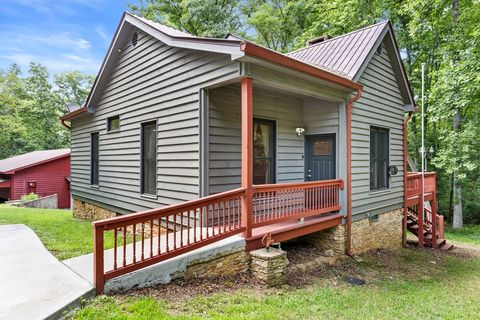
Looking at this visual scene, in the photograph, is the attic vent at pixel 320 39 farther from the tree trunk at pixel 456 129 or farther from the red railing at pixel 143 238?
the red railing at pixel 143 238

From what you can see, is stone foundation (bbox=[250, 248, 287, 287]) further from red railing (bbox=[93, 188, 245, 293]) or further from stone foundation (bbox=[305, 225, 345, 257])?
stone foundation (bbox=[305, 225, 345, 257])

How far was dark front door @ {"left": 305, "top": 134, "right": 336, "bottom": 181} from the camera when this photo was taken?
273 inches

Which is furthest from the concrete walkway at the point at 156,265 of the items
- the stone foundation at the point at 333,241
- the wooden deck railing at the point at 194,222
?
the stone foundation at the point at 333,241

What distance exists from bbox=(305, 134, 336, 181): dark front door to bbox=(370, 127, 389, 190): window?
159 centimetres

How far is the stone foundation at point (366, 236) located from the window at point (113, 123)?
598cm

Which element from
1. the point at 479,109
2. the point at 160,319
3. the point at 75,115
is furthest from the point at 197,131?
the point at 479,109

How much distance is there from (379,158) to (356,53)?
9.69 ft

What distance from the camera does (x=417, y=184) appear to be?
32.6 ft

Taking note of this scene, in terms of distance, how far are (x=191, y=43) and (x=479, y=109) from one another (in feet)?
43.1

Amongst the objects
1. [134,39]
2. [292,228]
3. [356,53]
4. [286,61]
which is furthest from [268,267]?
[134,39]

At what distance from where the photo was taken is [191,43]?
16.3 ft

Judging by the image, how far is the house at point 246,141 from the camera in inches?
179

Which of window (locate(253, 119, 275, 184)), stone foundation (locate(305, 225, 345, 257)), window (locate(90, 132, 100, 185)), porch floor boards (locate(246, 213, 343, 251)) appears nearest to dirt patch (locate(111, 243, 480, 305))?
stone foundation (locate(305, 225, 345, 257))

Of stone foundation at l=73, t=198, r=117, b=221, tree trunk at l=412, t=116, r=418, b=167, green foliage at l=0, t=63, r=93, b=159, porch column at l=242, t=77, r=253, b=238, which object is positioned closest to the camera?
porch column at l=242, t=77, r=253, b=238
